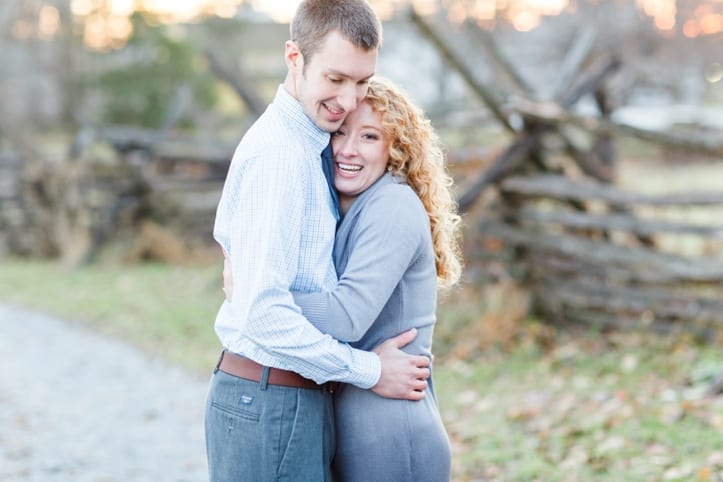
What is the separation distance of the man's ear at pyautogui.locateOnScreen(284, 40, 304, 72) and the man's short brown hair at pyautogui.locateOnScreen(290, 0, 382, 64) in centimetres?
1

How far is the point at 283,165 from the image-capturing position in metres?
2.33

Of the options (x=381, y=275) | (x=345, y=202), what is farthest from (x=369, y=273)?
(x=345, y=202)

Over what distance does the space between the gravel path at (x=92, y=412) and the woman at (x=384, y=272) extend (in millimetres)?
2956

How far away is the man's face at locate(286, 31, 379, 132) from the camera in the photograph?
7.80ft

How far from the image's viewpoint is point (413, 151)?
2605 mm

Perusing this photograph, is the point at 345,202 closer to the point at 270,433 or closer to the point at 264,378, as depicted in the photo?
the point at 264,378

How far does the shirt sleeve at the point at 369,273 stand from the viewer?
7.76ft

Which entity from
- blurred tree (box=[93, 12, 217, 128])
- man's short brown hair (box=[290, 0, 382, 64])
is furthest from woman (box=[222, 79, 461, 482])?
blurred tree (box=[93, 12, 217, 128])

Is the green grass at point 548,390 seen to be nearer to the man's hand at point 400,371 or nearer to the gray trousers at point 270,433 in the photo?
the man's hand at point 400,371

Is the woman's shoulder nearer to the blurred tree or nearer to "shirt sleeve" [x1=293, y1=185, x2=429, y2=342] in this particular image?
"shirt sleeve" [x1=293, y1=185, x2=429, y2=342]

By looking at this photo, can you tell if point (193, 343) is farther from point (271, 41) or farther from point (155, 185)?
point (271, 41)

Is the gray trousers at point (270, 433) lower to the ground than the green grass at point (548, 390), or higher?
higher

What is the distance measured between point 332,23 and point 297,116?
0.27 m

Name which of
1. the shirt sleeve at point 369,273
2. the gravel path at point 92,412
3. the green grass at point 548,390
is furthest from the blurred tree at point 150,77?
the shirt sleeve at point 369,273
